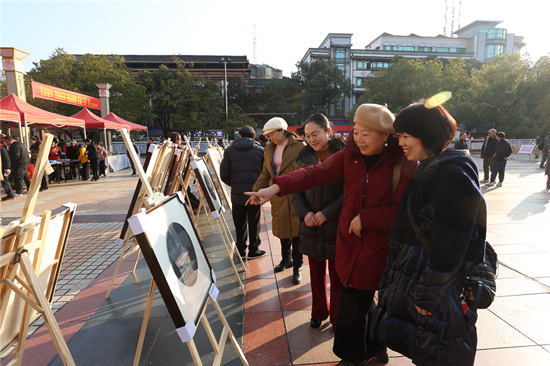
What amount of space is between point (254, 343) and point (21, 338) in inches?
65.6

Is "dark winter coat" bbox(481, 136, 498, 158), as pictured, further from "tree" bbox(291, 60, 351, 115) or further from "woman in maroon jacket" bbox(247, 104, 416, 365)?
"tree" bbox(291, 60, 351, 115)

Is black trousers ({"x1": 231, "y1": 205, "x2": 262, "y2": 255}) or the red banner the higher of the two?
the red banner

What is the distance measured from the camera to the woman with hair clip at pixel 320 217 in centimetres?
273

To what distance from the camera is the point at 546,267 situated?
4223mm

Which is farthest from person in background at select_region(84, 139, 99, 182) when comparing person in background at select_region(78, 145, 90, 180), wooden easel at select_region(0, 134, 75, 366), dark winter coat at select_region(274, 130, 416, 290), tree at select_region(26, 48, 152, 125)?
tree at select_region(26, 48, 152, 125)

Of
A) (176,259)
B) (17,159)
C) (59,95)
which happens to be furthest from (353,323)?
(59,95)

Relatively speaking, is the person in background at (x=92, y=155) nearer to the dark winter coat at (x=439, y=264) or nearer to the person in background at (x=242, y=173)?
the person in background at (x=242, y=173)

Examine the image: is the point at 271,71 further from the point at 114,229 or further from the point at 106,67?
the point at 114,229

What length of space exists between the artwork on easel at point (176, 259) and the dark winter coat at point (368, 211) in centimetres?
95

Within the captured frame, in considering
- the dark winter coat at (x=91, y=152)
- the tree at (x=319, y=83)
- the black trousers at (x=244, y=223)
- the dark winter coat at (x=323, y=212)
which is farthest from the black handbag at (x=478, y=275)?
the tree at (x=319, y=83)

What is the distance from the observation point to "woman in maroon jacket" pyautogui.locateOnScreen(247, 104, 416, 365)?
6.59 ft

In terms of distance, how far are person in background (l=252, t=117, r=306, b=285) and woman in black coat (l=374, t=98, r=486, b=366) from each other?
2.03m

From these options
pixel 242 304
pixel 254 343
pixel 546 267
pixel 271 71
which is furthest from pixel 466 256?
pixel 271 71

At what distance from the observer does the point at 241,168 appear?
4648 millimetres
